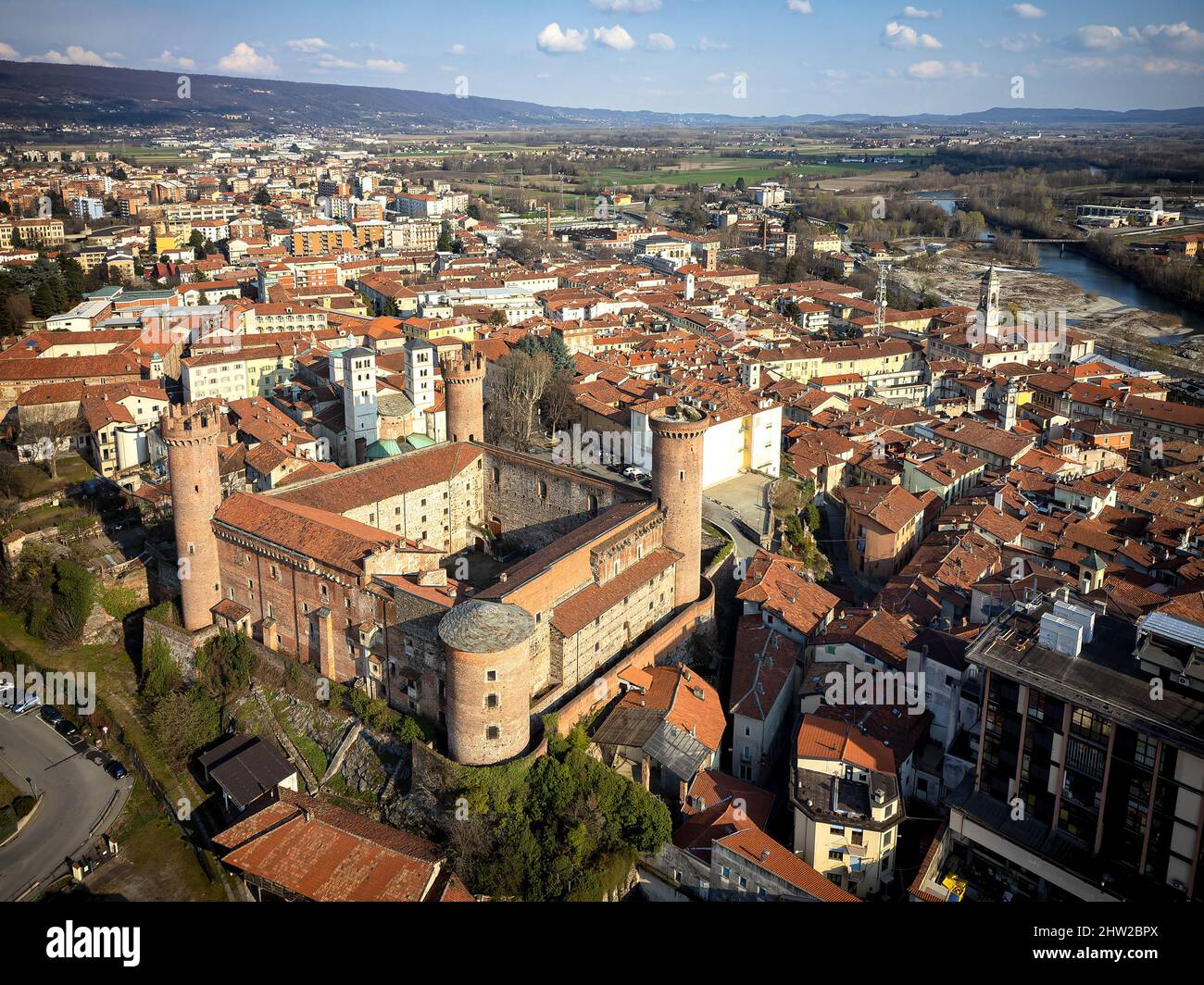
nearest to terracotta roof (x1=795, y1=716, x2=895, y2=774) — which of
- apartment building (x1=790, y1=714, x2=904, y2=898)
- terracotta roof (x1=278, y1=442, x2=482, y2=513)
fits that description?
apartment building (x1=790, y1=714, x2=904, y2=898)

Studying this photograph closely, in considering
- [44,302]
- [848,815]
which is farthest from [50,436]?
[848,815]

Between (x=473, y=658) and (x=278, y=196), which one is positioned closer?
(x=473, y=658)

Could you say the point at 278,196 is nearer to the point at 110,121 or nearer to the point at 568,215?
the point at 568,215

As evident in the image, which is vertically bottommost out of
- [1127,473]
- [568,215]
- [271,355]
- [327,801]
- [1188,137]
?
[327,801]

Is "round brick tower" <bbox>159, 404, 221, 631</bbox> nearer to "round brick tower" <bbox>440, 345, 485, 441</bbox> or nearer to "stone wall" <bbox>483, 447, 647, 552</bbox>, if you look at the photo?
"round brick tower" <bbox>440, 345, 485, 441</bbox>

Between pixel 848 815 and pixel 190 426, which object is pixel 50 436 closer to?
pixel 190 426

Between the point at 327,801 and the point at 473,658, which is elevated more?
the point at 473,658

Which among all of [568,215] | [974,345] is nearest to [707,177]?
[568,215]
